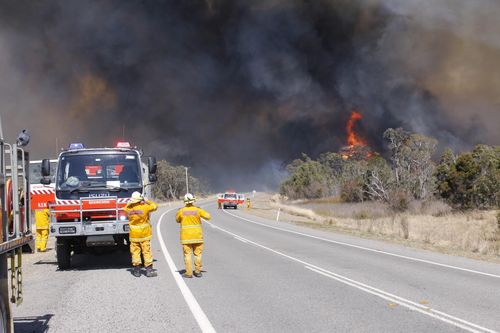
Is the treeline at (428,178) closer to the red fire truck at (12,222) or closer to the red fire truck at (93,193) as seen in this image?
the red fire truck at (93,193)

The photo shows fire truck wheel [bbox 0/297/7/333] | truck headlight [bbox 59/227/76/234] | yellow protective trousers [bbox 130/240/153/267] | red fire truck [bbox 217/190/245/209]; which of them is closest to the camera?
fire truck wheel [bbox 0/297/7/333]

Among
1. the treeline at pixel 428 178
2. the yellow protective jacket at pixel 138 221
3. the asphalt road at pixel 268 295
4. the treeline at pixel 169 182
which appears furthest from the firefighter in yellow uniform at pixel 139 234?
the treeline at pixel 169 182

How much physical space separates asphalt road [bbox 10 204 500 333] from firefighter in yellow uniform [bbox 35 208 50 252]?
186cm

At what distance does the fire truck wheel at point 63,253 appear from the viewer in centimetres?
1123

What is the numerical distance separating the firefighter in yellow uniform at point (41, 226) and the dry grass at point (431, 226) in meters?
12.3

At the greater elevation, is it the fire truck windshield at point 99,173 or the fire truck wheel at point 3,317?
the fire truck windshield at point 99,173

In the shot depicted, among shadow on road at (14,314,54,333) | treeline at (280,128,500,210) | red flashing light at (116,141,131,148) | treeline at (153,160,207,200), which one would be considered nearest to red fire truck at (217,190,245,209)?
treeline at (280,128,500,210)

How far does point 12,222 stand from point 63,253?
6031 millimetres

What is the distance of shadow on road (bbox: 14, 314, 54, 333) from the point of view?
6.26 meters

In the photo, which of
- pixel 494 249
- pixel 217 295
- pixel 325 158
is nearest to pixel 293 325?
pixel 217 295

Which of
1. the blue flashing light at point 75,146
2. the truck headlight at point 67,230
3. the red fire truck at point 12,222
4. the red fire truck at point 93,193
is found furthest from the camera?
the blue flashing light at point 75,146

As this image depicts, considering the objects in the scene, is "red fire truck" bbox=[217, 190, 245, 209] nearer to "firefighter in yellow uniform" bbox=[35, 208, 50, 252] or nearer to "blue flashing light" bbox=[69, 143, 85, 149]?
"firefighter in yellow uniform" bbox=[35, 208, 50, 252]

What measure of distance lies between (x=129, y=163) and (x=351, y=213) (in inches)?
1244

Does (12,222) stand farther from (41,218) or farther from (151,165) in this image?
(41,218)
